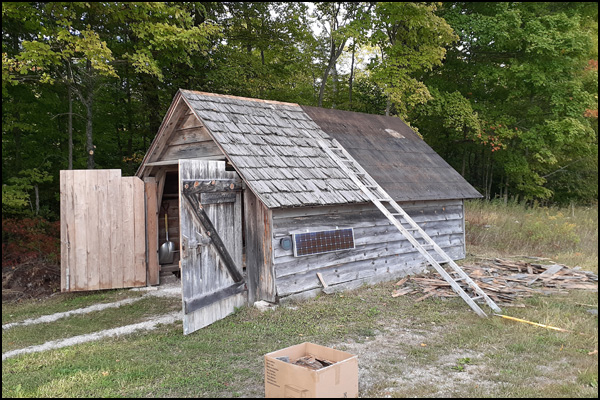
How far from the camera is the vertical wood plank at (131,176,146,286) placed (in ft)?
32.5

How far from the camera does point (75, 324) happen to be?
7.51 metres

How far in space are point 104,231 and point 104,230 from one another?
0.02m

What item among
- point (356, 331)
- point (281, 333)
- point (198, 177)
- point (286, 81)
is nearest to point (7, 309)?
point (198, 177)

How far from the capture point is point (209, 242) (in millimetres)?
Result: 7254

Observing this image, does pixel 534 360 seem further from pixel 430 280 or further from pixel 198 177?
pixel 198 177

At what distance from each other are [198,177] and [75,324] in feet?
10.3

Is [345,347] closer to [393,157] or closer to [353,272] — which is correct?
[353,272]

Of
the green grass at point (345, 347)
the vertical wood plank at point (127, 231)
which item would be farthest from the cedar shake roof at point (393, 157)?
the vertical wood plank at point (127, 231)

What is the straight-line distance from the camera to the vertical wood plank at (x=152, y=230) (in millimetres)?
10102

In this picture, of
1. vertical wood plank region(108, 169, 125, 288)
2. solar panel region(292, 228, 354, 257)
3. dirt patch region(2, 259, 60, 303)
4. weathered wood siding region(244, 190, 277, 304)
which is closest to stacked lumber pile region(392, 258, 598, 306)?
solar panel region(292, 228, 354, 257)

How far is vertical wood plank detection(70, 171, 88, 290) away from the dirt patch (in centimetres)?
96

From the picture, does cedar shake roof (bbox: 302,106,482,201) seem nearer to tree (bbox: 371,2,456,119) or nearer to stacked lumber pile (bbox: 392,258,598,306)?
stacked lumber pile (bbox: 392,258,598,306)

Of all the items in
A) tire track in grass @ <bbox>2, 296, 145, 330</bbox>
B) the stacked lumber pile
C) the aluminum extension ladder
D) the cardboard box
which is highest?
the aluminum extension ladder

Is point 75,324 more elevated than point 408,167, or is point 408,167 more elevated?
point 408,167
